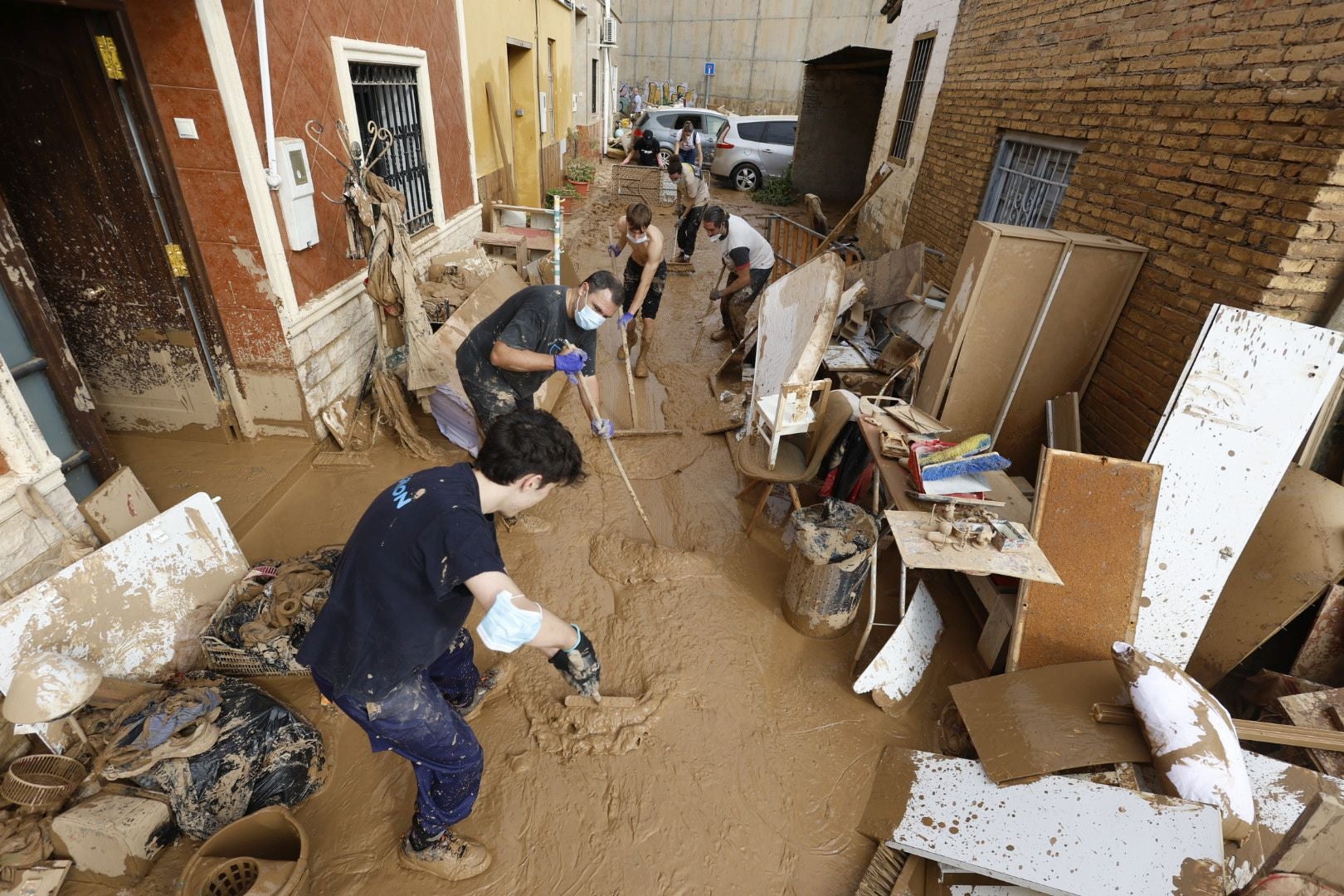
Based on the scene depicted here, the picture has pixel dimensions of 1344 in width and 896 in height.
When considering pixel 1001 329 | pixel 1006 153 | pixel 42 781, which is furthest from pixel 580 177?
pixel 42 781

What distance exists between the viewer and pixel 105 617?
270cm

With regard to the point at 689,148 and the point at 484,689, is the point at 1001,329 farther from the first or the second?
the point at 689,148

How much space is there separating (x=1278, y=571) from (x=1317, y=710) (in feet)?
2.28

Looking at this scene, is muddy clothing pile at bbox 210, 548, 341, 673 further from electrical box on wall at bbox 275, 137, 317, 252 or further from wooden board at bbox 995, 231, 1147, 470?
wooden board at bbox 995, 231, 1147, 470

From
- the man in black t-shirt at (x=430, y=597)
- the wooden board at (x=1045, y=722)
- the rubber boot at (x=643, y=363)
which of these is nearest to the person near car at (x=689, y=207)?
the rubber boot at (x=643, y=363)

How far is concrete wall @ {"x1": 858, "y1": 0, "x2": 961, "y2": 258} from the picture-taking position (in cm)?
790

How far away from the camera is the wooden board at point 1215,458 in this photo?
3.08 meters

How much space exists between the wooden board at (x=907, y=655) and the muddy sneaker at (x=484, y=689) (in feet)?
6.02

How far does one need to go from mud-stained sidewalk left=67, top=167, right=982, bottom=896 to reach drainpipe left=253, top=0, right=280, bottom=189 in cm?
202

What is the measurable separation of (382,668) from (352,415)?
357cm

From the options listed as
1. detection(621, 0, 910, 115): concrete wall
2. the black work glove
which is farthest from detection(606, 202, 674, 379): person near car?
detection(621, 0, 910, 115): concrete wall

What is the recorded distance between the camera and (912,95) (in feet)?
29.5

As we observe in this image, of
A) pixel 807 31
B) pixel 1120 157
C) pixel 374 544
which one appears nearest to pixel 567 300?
pixel 374 544

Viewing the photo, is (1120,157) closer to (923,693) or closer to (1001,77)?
(1001,77)
